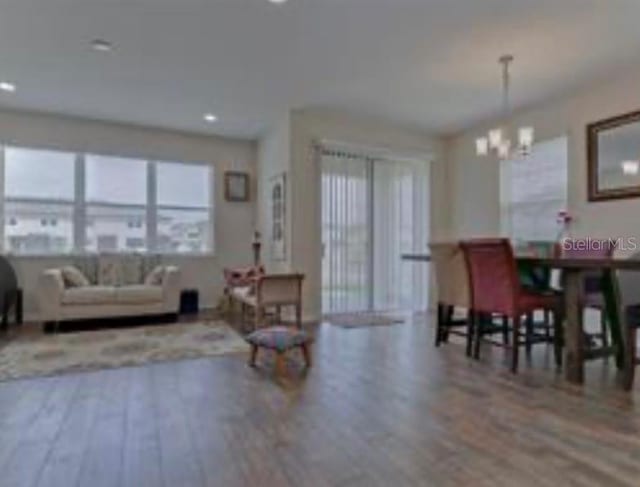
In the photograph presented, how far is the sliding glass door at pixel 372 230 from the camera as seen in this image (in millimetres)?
6523

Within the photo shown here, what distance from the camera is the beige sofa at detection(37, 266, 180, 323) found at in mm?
5203

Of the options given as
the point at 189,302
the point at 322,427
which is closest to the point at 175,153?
the point at 189,302

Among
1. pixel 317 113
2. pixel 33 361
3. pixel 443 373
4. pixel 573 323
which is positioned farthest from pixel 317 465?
pixel 317 113

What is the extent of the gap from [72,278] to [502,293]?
478cm

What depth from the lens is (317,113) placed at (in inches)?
234

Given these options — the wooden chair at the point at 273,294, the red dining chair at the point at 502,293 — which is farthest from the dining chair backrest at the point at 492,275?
the wooden chair at the point at 273,294

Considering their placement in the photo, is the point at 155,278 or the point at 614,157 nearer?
the point at 614,157

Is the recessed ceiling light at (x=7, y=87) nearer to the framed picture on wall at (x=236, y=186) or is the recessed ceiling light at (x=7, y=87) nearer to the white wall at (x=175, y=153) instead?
the white wall at (x=175, y=153)

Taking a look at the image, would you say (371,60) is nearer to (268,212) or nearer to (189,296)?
(268,212)

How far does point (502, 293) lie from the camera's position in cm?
368

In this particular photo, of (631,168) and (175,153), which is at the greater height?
(175,153)

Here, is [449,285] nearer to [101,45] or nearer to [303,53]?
[303,53]

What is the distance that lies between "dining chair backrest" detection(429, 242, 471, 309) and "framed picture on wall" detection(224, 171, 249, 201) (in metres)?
3.76

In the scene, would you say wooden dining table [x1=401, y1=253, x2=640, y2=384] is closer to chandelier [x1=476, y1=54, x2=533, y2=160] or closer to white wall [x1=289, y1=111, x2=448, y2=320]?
chandelier [x1=476, y1=54, x2=533, y2=160]
